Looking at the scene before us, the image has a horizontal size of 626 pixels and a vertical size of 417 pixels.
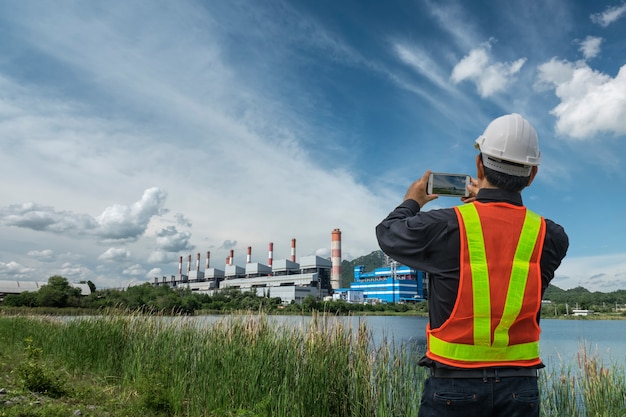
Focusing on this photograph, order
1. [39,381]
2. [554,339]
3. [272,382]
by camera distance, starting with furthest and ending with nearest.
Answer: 1. [554,339]
2. [39,381]
3. [272,382]

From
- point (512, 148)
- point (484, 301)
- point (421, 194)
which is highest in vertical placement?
point (512, 148)

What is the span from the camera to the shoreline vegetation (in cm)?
541

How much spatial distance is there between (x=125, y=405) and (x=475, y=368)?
5866 mm

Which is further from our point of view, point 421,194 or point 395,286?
point 395,286

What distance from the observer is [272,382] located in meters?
5.72

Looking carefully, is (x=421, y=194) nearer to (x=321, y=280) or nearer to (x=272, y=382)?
(x=272, y=382)

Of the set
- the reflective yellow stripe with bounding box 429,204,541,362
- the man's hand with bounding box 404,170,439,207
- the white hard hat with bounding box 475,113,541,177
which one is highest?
the white hard hat with bounding box 475,113,541,177

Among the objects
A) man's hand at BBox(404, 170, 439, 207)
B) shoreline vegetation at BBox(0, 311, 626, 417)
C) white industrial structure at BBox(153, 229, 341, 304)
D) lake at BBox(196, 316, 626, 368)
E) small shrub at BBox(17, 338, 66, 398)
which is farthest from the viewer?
white industrial structure at BBox(153, 229, 341, 304)

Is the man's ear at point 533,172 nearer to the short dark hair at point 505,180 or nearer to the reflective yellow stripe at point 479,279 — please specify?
the short dark hair at point 505,180

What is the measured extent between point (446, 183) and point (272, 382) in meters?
4.63

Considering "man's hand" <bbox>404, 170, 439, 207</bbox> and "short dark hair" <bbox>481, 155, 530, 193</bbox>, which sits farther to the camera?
"man's hand" <bbox>404, 170, 439, 207</bbox>

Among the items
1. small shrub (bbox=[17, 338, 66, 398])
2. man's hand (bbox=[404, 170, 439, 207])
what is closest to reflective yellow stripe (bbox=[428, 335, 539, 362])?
man's hand (bbox=[404, 170, 439, 207])

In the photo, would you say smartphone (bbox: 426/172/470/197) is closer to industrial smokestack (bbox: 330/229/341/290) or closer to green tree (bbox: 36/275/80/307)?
green tree (bbox: 36/275/80/307)

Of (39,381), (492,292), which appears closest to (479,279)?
(492,292)
